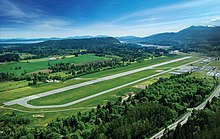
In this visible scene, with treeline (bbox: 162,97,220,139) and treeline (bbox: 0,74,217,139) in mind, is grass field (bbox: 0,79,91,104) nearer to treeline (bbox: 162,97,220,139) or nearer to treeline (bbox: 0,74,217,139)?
treeline (bbox: 0,74,217,139)

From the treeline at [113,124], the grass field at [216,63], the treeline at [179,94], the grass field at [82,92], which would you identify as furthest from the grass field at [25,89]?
the grass field at [216,63]

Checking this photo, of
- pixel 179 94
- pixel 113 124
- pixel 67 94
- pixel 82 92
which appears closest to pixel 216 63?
pixel 179 94

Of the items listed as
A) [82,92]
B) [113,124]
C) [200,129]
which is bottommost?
[82,92]

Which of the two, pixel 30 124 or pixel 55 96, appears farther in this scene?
pixel 55 96

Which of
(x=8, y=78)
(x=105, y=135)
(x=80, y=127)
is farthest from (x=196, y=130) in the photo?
(x=8, y=78)

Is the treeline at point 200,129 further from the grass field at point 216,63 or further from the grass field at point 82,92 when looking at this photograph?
the grass field at point 216,63

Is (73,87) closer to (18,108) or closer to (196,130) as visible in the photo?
(18,108)

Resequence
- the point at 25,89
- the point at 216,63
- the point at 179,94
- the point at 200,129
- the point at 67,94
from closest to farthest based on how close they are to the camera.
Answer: the point at 200,129, the point at 179,94, the point at 67,94, the point at 25,89, the point at 216,63

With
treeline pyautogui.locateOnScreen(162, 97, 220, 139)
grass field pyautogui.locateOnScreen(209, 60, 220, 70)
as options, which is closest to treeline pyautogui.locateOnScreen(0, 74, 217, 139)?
treeline pyautogui.locateOnScreen(162, 97, 220, 139)

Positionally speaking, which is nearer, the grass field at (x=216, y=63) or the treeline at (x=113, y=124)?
the treeline at (x=113, y=124)

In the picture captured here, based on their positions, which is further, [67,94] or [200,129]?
[67,94]

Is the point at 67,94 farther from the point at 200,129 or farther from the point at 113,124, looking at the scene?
the point at 200,129
